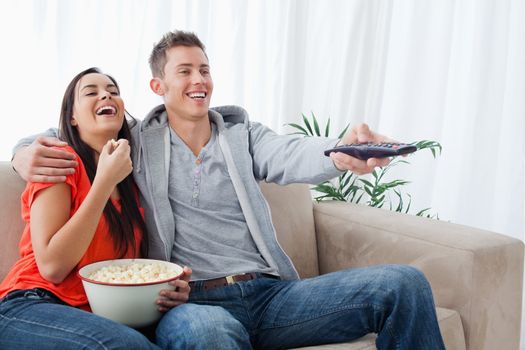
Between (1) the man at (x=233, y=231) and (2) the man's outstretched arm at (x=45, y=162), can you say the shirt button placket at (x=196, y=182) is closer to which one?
(1) the man at (x=233, y=231)

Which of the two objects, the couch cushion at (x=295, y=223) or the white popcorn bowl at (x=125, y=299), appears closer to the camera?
the white popcorn bowl at (x=125, y=299)

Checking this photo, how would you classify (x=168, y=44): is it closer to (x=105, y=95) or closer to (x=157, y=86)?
(x=157, y=86)

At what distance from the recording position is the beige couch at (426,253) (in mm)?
1753

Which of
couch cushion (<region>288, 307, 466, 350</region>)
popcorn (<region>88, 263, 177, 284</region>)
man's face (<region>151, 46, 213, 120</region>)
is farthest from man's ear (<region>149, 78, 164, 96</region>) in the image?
couch cushion (<region>288, 307, 466, 350</region>)

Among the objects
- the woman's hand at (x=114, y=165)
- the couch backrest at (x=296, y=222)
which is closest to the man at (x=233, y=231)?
the woman's hand at (x=114, y=165)

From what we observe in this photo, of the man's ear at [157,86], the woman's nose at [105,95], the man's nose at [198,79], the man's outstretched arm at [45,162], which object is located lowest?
the man's outstretched arm at [45,162]

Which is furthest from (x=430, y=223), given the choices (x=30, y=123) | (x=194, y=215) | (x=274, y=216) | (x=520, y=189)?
(x=30, y=123)

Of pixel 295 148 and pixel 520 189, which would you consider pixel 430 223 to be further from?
pixel 520 189

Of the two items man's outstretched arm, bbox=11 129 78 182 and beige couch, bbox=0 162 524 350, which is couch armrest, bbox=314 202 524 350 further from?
man's outstretched arm, bbox=11 129 78 182

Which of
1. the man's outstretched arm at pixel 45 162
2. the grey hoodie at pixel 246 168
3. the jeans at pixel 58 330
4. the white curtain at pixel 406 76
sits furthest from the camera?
the white curtain at pixel 406 76

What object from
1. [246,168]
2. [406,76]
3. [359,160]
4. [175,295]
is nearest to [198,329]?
[175,295]

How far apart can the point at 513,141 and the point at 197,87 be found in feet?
5.63

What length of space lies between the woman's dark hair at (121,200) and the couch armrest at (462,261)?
29.8 inches

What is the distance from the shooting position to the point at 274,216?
2.13 metres
